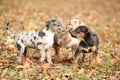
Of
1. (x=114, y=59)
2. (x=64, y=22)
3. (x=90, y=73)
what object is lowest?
(x=90, y=73)

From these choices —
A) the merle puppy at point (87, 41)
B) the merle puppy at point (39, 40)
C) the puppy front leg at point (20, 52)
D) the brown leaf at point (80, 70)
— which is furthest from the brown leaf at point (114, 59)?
the puppy front leg at point (20, 52)

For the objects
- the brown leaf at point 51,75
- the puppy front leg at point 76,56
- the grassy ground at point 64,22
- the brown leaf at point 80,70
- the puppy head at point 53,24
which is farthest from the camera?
the puppy front leg at point 76,56

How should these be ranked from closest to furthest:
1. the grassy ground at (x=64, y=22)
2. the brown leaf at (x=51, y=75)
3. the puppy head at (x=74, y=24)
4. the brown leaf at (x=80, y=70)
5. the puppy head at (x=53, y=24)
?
1. the brown leaf at (x=51, y=75)
2. the grassy ground at (x=64, y=22)
3. the brown leaf at (x=80, y=70)
4. the puppy head at (x=53, y=24)
5. the puppy head at (x=74, y=24)

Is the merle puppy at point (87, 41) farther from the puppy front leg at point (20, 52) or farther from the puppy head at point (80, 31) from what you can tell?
the puppy front leg at point (20, 52)

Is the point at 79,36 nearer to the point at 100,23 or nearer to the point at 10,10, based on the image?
the point at 100,23

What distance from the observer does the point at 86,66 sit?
31.8 ft

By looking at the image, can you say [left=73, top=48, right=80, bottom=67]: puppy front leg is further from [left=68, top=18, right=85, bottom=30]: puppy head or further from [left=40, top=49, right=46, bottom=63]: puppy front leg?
[left=40, top=49, right=46, bottom=63]: puppy front leg

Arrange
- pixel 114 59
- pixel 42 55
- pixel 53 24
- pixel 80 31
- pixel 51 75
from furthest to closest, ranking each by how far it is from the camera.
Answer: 1. pixel 114 59
2. pixel 80 31
3. pixel 53 24
4. pixel 42 55
5. pixel 51 75

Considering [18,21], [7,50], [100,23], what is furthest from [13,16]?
[7,50]

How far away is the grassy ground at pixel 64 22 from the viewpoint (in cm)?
886

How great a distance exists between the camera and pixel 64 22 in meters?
17.3

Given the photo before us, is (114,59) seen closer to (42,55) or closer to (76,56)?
(76,56)

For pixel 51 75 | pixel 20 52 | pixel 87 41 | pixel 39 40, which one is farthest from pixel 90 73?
pixel 20 52

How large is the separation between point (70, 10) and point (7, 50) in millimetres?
10956
